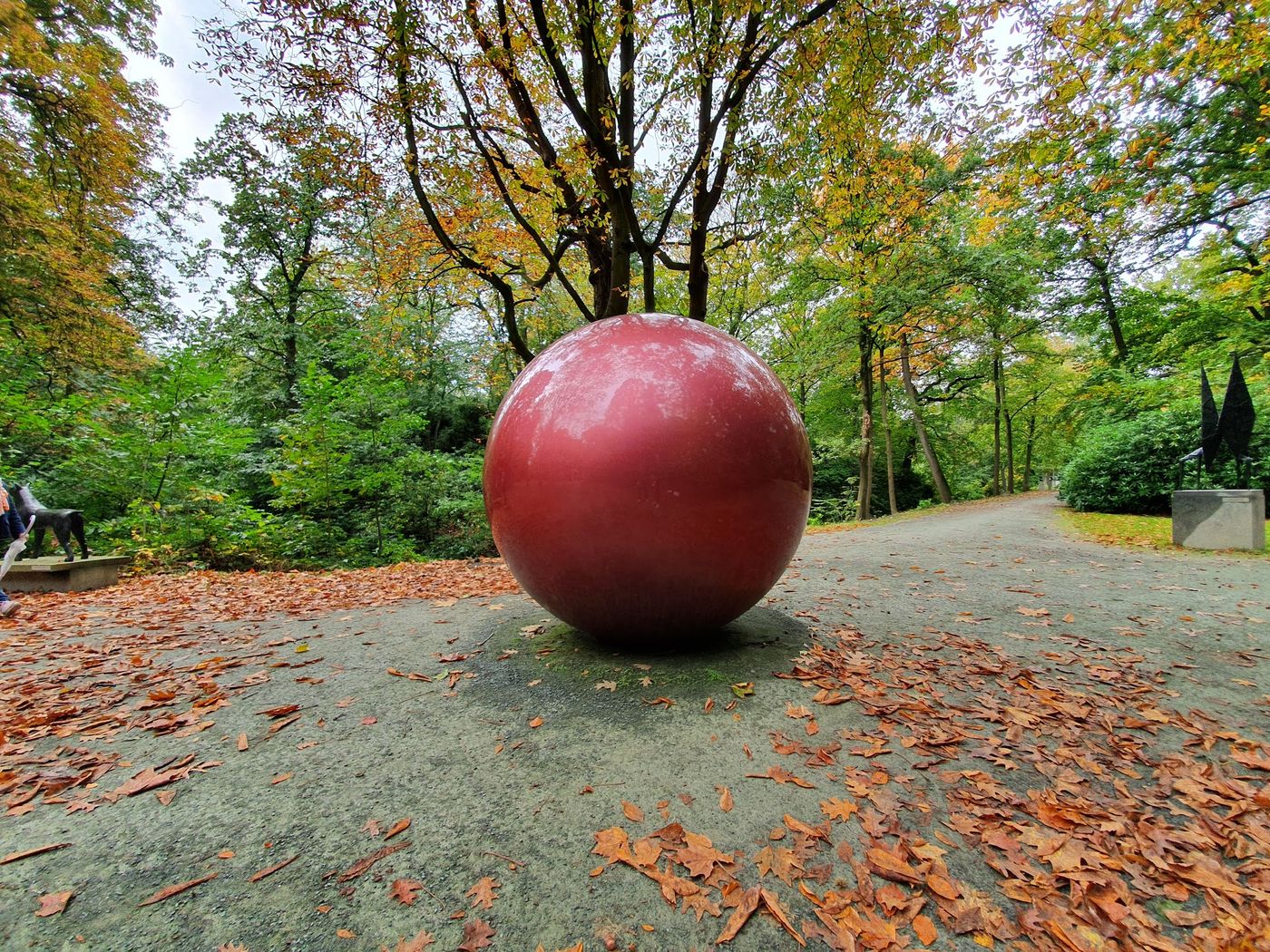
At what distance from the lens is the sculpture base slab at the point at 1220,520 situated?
7.84 meters

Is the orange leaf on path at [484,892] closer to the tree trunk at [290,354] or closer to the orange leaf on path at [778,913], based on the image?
the orange leaf on path at [778,913]

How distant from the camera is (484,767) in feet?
8.04

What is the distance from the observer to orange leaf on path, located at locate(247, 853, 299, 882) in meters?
1.81

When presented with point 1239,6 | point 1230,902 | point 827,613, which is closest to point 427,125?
point 827,613

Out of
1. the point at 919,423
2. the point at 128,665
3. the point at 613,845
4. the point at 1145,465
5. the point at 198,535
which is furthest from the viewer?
the point at 919,423

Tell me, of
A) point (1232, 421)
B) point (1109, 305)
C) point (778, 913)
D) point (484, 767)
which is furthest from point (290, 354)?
point (1109, 305)

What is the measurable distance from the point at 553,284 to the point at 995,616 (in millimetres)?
16637

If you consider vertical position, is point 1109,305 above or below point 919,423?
above

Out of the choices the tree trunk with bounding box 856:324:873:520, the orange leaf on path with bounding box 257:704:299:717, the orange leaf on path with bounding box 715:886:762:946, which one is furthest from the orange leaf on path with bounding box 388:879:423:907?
the tree trunk with bounding box 856:324:873:520

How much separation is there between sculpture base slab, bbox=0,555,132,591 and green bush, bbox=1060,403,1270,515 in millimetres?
18994

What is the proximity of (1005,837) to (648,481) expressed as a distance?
213 cm

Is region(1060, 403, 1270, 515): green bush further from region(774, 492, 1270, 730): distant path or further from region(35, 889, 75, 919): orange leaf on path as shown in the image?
region(35, 889, 75, 919): orange leaf on path

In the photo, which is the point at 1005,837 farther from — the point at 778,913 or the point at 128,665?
the point at 128,665

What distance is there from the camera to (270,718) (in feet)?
9.64
